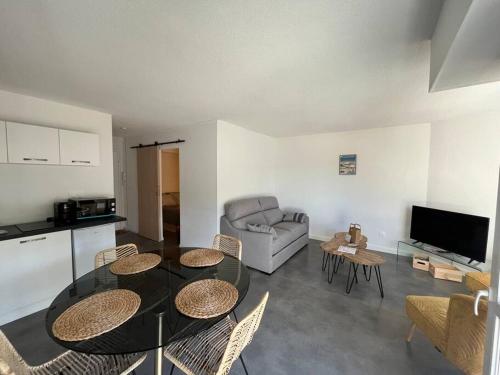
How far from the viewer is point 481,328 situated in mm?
1171

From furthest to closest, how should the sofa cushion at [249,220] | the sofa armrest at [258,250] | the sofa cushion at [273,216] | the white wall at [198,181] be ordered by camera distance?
the sofa cushion at [273,216], the white wall at [198,181], the sofa cushion at [249,220], the sofa armrest at [258,250]

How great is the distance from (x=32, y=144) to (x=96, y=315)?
2.40 metres

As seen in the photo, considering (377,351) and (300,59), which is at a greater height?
(300,59)

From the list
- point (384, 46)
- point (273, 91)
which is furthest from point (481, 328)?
point (273, 91)

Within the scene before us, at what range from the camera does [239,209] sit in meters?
3.61

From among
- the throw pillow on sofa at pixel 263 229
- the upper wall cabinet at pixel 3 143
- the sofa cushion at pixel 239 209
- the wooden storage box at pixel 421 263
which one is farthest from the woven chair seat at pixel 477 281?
the upper wall cabinet at pixel 3 143

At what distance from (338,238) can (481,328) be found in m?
2.16

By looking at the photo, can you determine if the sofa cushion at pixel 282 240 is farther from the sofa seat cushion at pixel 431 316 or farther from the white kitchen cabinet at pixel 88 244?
the white kitchen cabinet at pixel 88 244

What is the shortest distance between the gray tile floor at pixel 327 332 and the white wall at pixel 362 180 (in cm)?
137

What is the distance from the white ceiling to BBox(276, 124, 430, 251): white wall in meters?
1.11

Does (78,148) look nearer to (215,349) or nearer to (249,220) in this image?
(249,220)

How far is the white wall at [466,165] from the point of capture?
119 inches

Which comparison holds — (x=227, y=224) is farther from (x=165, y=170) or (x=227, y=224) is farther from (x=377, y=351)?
(x=165, y=170)

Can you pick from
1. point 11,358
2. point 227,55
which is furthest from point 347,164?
point 11,358
